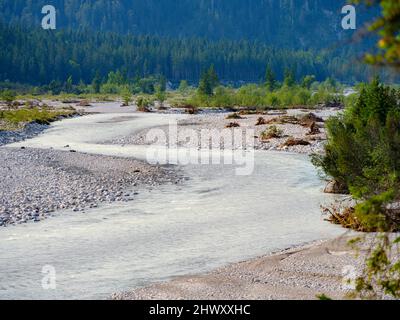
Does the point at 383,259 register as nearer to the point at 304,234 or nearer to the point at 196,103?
the point at 304,234

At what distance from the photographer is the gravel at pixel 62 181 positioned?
22625 millimetres

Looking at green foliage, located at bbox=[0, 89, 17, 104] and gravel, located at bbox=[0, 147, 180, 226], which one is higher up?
gravel, located at bbox=[0, 147, 180, 226]

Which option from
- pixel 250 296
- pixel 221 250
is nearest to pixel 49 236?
pixel 221 250

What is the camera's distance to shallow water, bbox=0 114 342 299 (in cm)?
1454

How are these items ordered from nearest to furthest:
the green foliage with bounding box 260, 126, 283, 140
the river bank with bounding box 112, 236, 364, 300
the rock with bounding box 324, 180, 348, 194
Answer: the river bank with bounding box 112, 236, 364, 300
the rock with bounding box 324, 180, 348, 194
the green foliage with bounding box 260, 126, 283, 140

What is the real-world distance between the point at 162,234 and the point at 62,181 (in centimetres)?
1009

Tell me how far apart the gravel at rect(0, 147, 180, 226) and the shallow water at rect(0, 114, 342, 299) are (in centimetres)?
106

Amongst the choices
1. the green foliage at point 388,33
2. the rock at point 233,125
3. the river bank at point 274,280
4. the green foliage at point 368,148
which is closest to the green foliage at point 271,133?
the rock at point 233,125

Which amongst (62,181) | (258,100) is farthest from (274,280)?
(258,100)

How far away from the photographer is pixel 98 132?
56.3 m

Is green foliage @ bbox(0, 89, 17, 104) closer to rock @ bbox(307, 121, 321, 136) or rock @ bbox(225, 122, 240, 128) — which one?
rock @ bbox(225, 122, 240, 128)

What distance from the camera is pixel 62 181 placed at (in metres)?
27.7

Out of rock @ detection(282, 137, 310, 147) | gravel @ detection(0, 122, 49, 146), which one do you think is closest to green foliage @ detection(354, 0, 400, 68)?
rock @ detection(282, 137, 310, 147)

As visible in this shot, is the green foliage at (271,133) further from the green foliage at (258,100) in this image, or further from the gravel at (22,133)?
the green foliage at (258,100)
